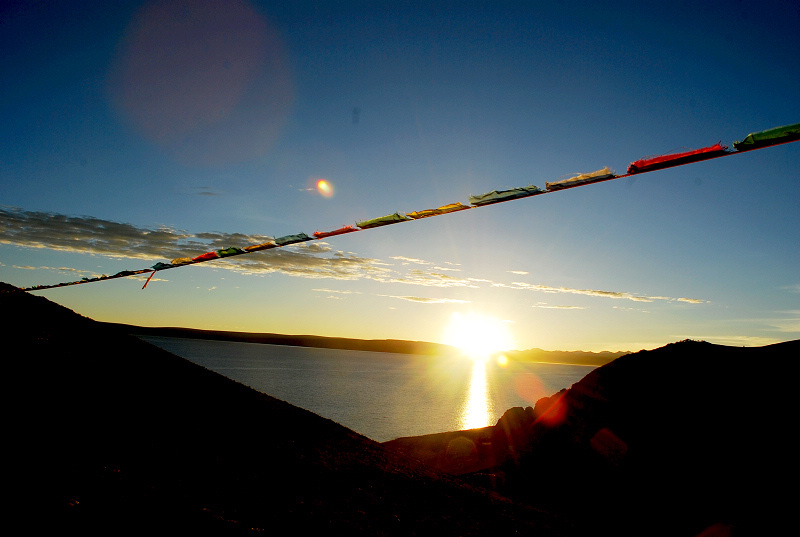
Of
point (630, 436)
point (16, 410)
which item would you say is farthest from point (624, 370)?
point (16, 410)

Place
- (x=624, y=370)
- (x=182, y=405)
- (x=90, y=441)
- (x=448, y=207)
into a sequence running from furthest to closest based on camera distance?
1. (x=624, y=370)
2. (x=448, y=207)
3. (x=182, y=405)
4. (x=90, y=441)

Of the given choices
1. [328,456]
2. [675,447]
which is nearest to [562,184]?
[328,456]

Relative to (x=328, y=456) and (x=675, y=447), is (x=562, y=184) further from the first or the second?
(x=675, y=447)

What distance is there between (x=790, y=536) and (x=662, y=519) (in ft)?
9.31

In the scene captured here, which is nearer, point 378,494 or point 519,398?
point 378,494

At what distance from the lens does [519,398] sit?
321 ft

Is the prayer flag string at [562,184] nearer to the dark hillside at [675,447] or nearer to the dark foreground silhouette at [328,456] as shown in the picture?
the dark foreground silhouette at [328,456]

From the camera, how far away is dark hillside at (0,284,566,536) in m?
4.18

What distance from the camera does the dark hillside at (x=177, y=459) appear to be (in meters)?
4.18

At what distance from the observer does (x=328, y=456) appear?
7.52 metres

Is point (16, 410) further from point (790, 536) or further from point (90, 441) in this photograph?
point (790, 536)

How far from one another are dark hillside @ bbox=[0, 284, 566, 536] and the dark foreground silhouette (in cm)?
3

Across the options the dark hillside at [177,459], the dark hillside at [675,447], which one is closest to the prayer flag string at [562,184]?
the dark hillside at [177,459]

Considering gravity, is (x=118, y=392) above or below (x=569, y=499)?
above
